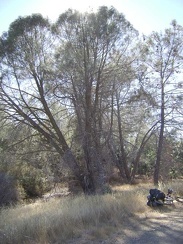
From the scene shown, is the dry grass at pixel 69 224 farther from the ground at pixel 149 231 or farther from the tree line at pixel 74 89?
the tree line at pixel 74 89

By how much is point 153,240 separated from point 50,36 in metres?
17.0

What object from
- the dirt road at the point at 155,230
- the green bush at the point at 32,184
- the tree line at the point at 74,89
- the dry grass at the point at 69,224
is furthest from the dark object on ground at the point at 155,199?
the green bush at the point at 32,184

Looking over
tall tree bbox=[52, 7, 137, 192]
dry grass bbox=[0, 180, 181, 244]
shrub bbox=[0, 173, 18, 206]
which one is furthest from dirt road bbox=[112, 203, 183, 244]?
shrub bbox=[0, 173, 18, 206]

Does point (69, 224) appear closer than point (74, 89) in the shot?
Yes

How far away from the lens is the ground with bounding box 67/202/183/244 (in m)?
7.60

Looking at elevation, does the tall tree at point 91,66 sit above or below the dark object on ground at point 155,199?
above

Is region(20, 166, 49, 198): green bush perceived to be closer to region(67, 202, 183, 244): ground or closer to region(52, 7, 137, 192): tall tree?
region(52, 7, 137, 192): tall tree

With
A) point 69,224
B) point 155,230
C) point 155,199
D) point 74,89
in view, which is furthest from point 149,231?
point 74,89

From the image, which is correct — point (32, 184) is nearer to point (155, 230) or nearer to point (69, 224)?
point (69, 224)

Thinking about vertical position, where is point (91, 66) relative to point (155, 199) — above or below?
above

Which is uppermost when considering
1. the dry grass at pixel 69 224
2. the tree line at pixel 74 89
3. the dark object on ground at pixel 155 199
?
the tree line at pixel 74 89

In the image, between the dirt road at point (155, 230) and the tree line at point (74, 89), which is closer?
the dirt road at point (155, 230)

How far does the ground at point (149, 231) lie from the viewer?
299 inches

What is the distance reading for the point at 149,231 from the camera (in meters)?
8.39
